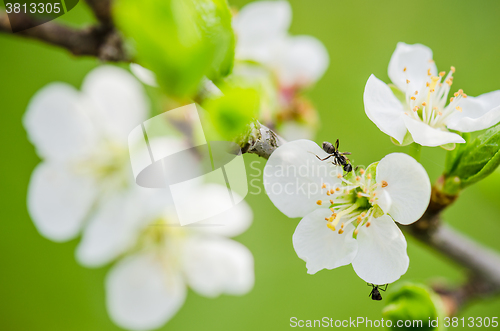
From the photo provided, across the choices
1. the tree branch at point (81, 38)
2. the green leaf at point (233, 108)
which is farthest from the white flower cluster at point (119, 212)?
the green leaf at point (233, 108)

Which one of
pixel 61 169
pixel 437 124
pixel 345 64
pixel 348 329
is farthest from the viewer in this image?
pixel 345 64

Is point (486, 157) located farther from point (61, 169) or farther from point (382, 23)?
point (382, 23)

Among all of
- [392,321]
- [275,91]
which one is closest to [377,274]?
[392,321]

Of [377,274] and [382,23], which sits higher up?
[377,274]

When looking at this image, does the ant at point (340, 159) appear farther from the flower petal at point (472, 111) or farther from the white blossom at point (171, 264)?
the white blossom at point (171, 264)

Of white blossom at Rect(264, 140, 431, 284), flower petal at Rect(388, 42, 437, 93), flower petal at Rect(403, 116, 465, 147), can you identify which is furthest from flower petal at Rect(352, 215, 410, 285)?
flower petal at Rect(388, 42, 437, 93)

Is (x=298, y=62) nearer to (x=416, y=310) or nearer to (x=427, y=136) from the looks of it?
(x=427, y=136)
